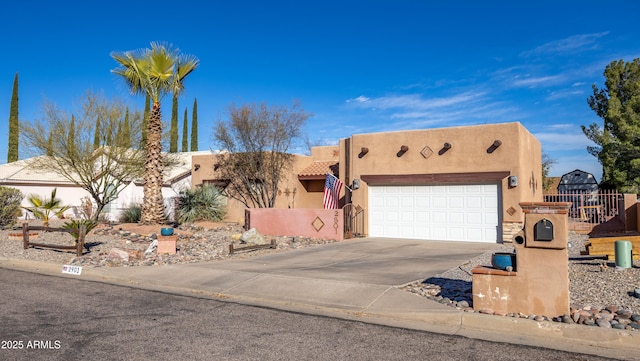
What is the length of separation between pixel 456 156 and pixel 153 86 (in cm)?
1275

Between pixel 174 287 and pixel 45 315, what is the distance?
2.87 m

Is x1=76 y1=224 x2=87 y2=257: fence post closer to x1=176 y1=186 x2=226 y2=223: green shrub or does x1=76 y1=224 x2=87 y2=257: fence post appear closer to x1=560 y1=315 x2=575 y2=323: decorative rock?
x1=176 y1=186 x2=226 y2=223: green shrub

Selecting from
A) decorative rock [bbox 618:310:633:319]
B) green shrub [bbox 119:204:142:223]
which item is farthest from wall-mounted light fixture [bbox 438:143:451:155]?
green shrub [bbox 119:204:142:223]

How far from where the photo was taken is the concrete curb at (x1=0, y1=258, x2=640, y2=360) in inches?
230

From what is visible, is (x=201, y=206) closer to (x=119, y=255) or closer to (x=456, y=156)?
(x=119, y=255)

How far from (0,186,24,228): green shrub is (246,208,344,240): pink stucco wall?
32.6ft

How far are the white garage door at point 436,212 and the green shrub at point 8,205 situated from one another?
1492 centimetres

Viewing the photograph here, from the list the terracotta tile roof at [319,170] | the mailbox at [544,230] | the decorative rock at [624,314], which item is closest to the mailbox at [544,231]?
the mailbox at [544,230]

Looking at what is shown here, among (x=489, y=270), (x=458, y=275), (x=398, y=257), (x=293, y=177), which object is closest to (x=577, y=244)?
(x=398, y=257)

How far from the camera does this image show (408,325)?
23.1 feet

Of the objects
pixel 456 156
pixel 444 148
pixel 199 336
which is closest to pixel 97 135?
pixel 444 148

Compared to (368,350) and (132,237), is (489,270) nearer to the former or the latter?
(368,350)

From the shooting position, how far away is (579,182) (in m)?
35.0

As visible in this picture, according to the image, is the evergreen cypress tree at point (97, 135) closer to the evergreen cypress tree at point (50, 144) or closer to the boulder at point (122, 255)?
the evergreen cypress tree at point (50, 144)
